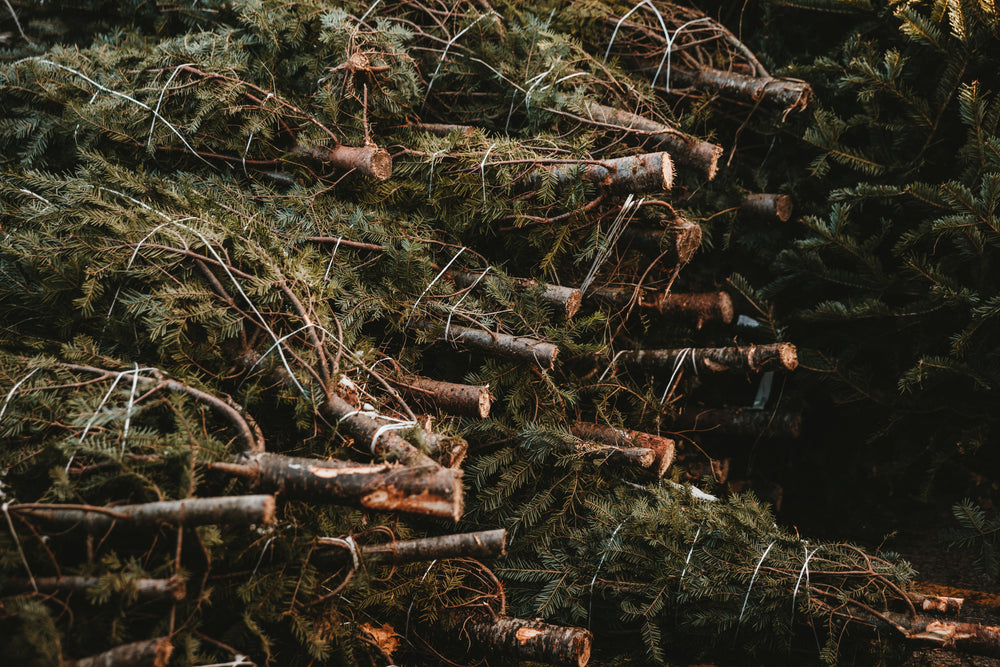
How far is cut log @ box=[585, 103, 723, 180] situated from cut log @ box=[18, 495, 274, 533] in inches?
88.0

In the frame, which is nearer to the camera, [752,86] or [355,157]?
[355,157]

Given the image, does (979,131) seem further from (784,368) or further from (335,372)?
(335,372)

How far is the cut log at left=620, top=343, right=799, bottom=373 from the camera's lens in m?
2.78

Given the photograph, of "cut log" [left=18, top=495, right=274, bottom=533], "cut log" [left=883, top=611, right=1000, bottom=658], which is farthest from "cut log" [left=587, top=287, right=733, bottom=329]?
"cut log" [left=18, top=495, right=274, bottom=533]

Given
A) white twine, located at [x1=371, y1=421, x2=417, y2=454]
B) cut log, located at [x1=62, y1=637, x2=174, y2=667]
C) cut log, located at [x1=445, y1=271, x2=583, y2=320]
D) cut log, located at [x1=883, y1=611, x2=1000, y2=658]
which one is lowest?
cut log, located at [x1=883, y1=611, x2=1000, y2=658]

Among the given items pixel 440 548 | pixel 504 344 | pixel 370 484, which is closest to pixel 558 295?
pixel 504 344

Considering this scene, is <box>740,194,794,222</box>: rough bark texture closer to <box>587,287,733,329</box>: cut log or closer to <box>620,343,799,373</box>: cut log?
<box>587,287,733,329</box>: cut log

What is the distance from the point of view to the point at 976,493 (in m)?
3.00

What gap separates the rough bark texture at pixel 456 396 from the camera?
96.3 inches

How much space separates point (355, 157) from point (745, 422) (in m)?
2.39

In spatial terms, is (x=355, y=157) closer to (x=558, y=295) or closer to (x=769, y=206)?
(x=558, y=295)

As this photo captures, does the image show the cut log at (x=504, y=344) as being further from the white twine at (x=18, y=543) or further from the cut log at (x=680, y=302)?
the white twine at (x=18, y=543)

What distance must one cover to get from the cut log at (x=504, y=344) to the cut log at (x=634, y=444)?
45 cm

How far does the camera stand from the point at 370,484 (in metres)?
1.75
